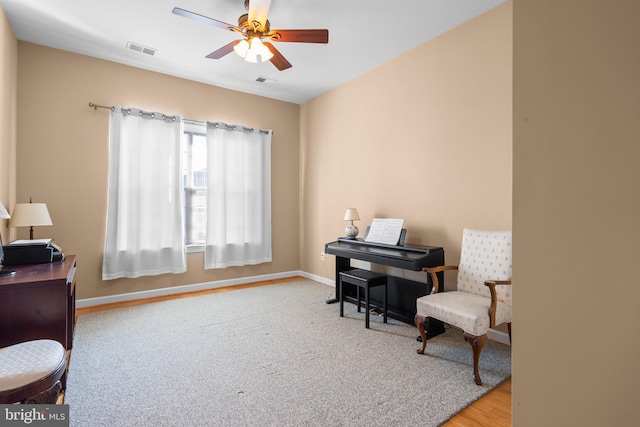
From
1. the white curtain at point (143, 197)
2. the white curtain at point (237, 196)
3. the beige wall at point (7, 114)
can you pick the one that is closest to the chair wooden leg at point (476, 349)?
the white curtain at point (237, 196)

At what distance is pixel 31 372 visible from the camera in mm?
1360

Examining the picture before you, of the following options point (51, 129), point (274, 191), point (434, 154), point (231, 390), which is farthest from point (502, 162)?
point (51, 129)

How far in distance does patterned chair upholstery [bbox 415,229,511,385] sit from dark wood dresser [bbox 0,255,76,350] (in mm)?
2490

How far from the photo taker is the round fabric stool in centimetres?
129

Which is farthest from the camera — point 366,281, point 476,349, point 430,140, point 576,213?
point 430,140

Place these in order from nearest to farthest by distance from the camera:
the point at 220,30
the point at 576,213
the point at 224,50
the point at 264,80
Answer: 1. the point at 576,213
2. the point at 224,50
3. the point at 220,30
4. the point at 264,80

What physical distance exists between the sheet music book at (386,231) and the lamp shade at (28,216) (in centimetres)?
320

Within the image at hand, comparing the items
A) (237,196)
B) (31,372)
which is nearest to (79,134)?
(237,196)

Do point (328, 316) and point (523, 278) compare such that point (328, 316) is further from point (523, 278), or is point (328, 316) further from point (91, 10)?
point (91, 10)

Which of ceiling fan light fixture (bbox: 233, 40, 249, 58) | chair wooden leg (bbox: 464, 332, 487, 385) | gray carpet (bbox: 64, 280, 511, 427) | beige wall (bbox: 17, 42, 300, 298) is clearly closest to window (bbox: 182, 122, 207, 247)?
beige wall (bbox: 17, 42, 300, 298)

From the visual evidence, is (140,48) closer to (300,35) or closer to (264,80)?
(264,80)

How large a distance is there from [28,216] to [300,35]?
2911mm

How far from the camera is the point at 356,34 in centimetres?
326

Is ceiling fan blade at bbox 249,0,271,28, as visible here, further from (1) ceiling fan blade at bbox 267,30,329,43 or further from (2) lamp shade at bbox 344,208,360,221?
(2) lamp shade at bbox 344,208,360,221
